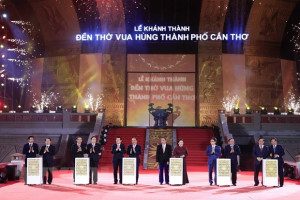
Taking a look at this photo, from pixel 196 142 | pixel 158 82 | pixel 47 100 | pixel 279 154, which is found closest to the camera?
pixel 279 154

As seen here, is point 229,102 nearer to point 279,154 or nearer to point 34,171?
point 279,154

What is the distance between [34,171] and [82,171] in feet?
4.61

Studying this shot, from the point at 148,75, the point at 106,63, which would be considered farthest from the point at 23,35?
the point at 148,75

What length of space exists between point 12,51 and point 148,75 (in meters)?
9.31

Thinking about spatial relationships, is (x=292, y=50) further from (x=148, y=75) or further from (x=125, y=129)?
(x=125, y=129)

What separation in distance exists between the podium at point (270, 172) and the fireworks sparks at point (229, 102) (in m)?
14.0

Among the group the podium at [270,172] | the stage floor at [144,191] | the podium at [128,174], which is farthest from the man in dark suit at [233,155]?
the podium at [128,174]

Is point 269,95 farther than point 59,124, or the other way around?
point 269,95

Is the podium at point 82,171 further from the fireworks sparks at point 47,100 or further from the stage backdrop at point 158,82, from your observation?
the fireworks sparks at point 47,100

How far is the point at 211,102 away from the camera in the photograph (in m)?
27.1

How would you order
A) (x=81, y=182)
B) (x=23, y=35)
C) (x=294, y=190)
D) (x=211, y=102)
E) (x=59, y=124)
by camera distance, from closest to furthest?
(x=294, y=190)
(x=81, y=182)
(x=59, y=124)
(x=211, y=102)
(x=23, y=35)

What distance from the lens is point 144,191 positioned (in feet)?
38.3

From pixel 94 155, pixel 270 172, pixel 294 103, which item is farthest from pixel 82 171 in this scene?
pixel 294 103

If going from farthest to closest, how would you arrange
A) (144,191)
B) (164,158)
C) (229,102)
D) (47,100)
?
(47,100) < (229,102) < (164,158) < (144,191)
